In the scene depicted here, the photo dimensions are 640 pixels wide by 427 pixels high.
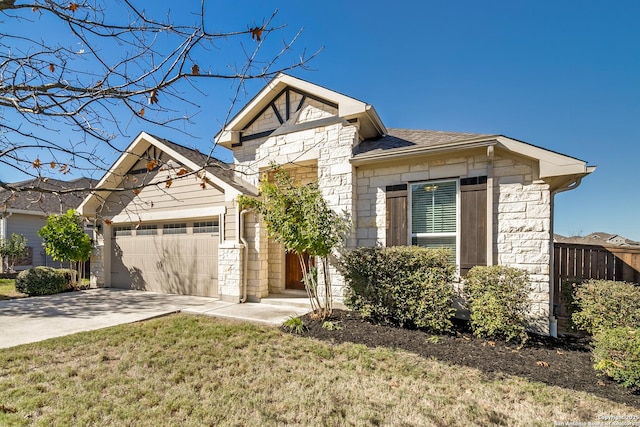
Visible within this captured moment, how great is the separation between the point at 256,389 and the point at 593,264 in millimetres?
7513

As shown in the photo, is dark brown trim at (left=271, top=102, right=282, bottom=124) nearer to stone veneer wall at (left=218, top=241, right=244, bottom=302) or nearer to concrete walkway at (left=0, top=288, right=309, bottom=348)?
stone veneer wall at (left=218, top=241, right=244, bottom=302)

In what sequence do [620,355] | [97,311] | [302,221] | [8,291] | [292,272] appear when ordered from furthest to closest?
[8,291] → [292,272] → [97,311] → [302,221] → [620,355]

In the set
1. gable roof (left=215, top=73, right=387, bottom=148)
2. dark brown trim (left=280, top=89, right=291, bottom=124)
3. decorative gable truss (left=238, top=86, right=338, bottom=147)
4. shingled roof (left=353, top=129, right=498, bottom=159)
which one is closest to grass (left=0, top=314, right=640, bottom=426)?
shingled roof (left=353, top=129, right=498, bottom=159)

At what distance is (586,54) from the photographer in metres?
7.90

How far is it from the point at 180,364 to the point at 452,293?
466cm

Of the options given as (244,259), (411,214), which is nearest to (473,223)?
(411,214)

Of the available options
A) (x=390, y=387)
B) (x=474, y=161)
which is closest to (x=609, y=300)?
(x=474, y=161)

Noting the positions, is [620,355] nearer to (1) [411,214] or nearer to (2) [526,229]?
(2) [526,229]

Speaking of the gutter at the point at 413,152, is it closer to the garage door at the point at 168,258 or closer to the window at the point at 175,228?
the garage door at the point at 168,258

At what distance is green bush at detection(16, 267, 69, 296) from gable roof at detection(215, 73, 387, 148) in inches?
305

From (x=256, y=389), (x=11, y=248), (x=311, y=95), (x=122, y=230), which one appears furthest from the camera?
(x=11, y=248)

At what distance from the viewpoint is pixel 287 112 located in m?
8.36

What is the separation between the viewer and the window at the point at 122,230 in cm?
1092

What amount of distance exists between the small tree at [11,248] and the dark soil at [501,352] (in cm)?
1514
